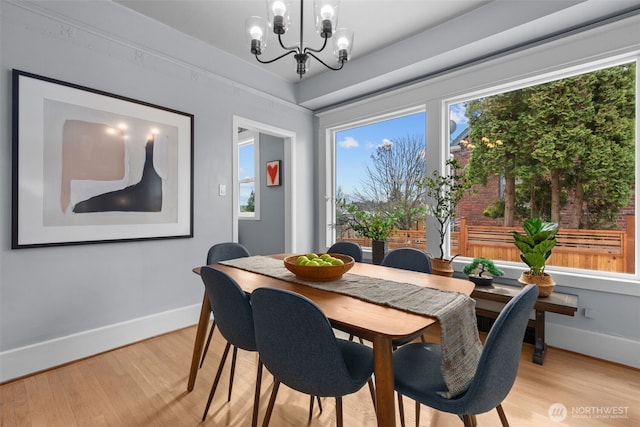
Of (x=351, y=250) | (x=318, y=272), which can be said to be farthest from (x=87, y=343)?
(x=351, y=250)

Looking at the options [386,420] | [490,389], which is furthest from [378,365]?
[490,389]

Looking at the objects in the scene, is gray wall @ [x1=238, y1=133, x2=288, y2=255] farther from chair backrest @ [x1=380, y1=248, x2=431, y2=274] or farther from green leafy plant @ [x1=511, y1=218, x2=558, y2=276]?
green leafy plant @ [x1=511, y1=218, x2=558, y2=276]

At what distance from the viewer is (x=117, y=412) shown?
1.72 metres

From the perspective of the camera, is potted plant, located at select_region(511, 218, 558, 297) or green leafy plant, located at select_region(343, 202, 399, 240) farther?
green leafy plant, located at select_region(343, 202, 399, 240)

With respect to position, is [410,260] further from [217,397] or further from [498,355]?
[217,397]

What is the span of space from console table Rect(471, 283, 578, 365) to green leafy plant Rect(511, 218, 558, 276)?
22 cm

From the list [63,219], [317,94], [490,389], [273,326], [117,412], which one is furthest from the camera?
[317,94]

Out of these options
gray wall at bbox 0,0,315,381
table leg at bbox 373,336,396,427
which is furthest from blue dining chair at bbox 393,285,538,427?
gray wall at bbox 0,0,315,381

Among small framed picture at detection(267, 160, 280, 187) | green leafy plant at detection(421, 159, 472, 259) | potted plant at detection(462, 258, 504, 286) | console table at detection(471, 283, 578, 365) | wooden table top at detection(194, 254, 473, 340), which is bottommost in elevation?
console table at detection(471, 283, 578, 365)

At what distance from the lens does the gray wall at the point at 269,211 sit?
433 centimetres

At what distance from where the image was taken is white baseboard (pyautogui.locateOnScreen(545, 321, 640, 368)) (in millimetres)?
2193

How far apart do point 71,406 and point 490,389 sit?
218 cm

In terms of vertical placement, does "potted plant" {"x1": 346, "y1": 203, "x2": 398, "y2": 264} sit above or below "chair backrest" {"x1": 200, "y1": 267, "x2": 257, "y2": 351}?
above

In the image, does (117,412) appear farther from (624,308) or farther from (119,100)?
(624,308)
